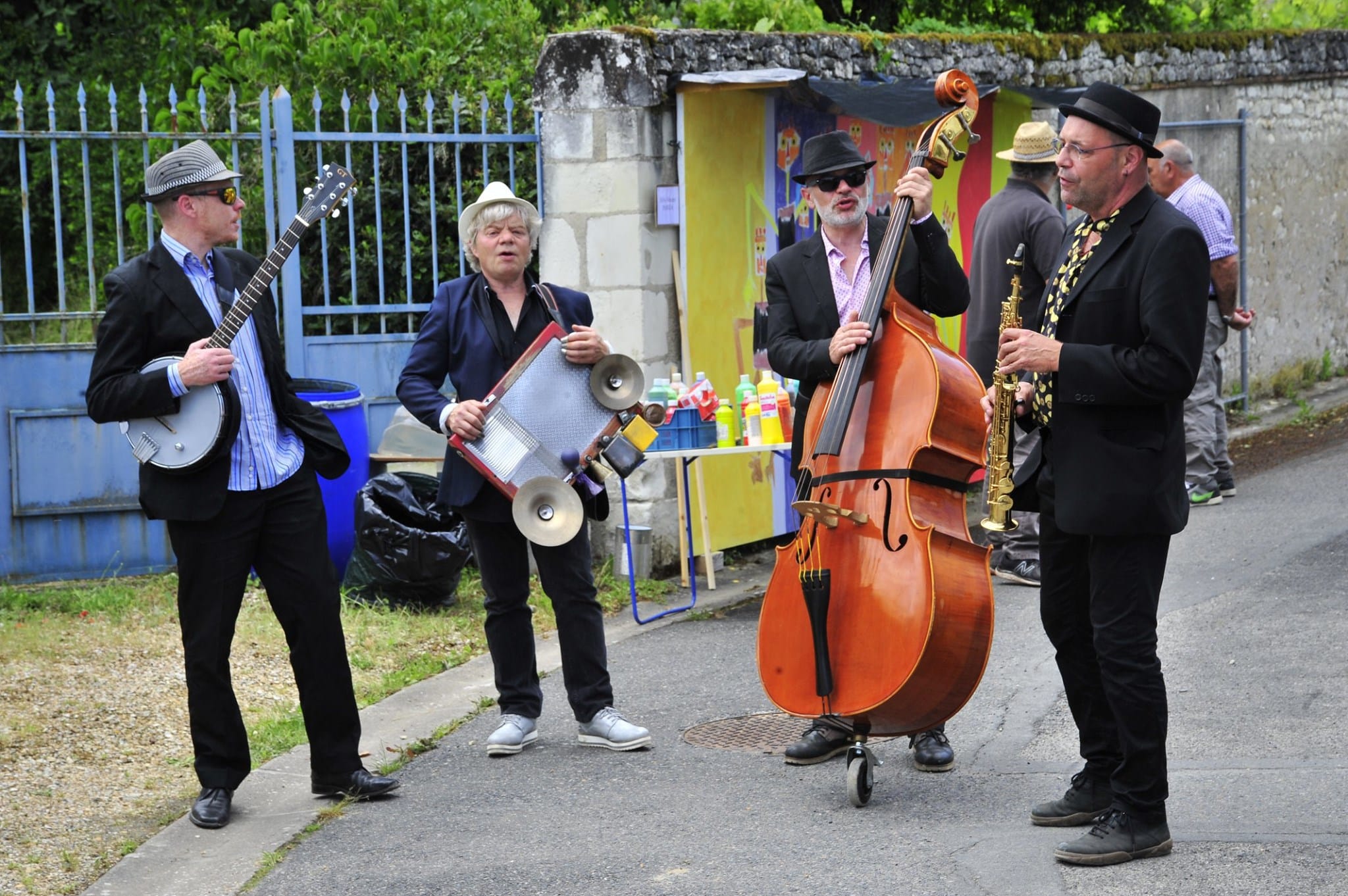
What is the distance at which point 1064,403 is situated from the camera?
4.22 meters

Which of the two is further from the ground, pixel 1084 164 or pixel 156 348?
pixel 1084 164

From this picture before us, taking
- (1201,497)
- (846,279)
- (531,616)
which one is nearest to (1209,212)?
(1201,497)

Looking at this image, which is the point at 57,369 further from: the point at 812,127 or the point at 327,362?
the point at 812,127

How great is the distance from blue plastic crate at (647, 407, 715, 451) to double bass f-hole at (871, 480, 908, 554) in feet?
8.92

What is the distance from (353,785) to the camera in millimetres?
5055

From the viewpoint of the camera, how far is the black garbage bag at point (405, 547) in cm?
739

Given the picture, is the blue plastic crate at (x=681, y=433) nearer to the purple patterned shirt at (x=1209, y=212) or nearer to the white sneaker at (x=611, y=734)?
the white sneaker at (x=611, y=734)

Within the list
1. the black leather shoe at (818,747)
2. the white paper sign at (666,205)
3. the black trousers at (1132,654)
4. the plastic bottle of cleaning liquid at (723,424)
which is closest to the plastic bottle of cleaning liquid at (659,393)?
the plastic bottle of cleaning liquid at (723,424)

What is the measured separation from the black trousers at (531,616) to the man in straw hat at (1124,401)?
1885mm

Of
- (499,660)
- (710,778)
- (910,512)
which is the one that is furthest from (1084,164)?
(499,660)

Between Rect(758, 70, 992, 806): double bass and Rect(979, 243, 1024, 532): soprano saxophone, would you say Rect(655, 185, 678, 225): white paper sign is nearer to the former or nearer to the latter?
Rect(758, 70, 992, 806): double bass

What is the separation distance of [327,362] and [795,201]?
2.72 meters

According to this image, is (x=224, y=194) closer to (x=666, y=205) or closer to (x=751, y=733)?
(x=751, y=733)

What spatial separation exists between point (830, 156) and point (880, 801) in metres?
2.04
